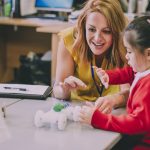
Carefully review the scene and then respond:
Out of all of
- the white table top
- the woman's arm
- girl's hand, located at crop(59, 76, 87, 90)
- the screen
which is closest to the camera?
the white table top

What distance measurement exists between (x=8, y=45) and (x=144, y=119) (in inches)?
108

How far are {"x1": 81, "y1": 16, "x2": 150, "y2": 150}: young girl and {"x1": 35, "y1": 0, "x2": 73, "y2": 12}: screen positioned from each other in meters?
2.05

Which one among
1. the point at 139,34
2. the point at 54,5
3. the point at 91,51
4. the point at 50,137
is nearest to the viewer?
the point at 50,137

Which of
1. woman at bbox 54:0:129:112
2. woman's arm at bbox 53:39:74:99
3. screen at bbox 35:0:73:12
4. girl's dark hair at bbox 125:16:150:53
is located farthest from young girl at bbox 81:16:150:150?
screen at bbox 35:0:73:12

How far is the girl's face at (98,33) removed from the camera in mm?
1670

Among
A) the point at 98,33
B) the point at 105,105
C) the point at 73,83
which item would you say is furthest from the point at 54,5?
the point at 105,105

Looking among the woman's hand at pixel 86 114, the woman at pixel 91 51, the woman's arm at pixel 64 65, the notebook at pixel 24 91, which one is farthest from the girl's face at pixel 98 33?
the woman's hand at pixel 86 114

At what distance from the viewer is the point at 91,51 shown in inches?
72.1

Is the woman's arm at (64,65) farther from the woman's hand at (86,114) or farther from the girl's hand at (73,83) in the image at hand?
the woman's hand at (86,114)

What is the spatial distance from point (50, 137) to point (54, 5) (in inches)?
93.8

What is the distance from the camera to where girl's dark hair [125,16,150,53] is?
133 cm

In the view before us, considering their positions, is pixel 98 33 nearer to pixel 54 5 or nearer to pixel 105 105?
pixel 105 105

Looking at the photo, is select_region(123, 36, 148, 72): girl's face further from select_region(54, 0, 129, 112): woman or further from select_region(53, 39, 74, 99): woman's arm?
select_region(53, 39, 74, 99): woman's arm

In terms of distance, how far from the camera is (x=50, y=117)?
52.0 inches
